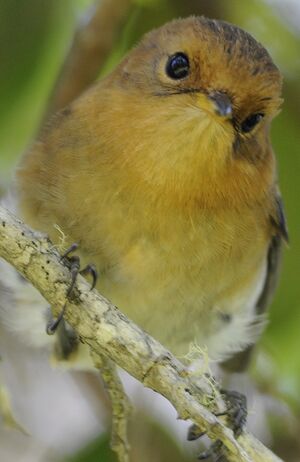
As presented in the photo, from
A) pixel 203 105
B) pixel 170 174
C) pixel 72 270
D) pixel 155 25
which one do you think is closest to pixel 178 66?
pixel 203 105

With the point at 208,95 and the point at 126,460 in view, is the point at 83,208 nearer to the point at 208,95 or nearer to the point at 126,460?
the point at 208,95

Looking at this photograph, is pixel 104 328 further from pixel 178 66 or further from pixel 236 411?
pixel 178 66

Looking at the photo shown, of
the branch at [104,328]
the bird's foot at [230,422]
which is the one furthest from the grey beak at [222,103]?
the bird's foot at [230,422]

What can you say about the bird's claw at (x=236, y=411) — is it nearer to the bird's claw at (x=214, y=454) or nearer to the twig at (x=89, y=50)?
the bird's claw at (x=214, y=454)

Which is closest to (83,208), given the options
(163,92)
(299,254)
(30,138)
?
(163,92)

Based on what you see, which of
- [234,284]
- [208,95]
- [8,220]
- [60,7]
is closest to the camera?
[8,220]

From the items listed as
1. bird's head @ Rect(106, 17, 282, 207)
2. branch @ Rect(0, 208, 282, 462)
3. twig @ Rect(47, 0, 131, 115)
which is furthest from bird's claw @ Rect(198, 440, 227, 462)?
twig @ Rect(47, 0, 131, 115)
